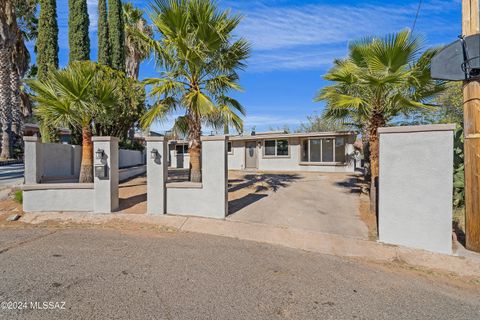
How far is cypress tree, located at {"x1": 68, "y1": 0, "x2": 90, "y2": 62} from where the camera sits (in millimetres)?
12812

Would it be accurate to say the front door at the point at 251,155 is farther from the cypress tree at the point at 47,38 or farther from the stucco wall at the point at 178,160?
the cypress tree at the point at 47,38

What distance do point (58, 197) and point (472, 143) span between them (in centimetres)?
963

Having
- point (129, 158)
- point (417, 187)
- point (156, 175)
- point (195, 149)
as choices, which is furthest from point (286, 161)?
point (417, 187)

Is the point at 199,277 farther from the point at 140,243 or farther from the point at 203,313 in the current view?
the point at 140,243

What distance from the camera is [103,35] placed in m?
16.5

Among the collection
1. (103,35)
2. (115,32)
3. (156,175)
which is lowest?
(156,175)

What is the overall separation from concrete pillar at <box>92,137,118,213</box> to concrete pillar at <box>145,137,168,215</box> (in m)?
0.99

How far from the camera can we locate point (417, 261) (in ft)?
16.4

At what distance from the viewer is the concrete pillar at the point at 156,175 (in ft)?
24.0

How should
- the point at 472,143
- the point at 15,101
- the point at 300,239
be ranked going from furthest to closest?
the point at 15,101, the point at 300,239, the point at 472,143

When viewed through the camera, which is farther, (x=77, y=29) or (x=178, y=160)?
(x=178, y=160)

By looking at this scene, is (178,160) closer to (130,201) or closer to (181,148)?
(181,148)

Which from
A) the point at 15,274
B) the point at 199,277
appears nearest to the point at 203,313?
the point at 199,277

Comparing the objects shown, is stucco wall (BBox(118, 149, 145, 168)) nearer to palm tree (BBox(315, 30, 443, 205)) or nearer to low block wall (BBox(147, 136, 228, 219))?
low block wall (BBox(147, 136, 228, 219))
